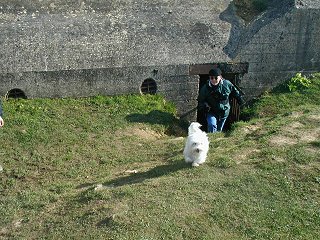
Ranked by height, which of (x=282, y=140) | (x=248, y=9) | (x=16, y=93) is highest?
(x=248, y=9)

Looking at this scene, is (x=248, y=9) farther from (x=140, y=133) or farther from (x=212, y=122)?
(x=140, y=133)

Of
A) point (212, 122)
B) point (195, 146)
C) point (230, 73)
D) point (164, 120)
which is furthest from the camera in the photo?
point (230, 73)

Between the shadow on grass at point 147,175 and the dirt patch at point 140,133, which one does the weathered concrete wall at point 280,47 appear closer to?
the dirt patch at point 140,133

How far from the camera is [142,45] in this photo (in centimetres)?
1213

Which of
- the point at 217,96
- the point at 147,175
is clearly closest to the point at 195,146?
the point at 147,175

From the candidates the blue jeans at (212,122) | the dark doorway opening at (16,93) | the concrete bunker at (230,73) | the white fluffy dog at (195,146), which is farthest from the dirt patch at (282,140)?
the dark doorway opening at (16,93)

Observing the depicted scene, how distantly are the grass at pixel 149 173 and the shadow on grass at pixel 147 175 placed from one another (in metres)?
0.02

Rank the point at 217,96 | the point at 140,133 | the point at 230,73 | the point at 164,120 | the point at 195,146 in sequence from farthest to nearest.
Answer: the point at 230,73 → the point at 164,120 → the point at 140,133 → the point at 217,96 → the point at 195,146

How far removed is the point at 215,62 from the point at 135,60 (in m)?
2.25

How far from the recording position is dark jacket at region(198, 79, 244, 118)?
10.0 metres

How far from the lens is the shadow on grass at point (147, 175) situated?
300 inches

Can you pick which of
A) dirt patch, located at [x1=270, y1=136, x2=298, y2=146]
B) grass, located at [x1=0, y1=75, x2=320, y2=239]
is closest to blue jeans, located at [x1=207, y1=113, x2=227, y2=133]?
grass, located at [x1=0, y1=75, x2=320, y2=239]

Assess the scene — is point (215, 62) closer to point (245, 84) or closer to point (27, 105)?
point (245, 84)

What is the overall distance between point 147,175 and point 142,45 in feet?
17.4
